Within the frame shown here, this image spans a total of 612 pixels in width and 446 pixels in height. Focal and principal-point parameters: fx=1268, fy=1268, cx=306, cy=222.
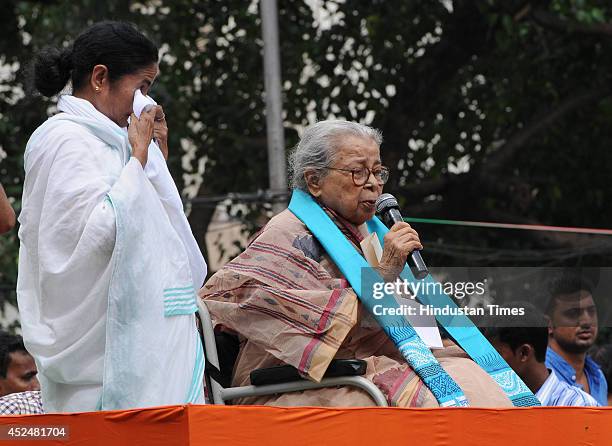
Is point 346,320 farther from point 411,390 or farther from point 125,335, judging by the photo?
point 125,335

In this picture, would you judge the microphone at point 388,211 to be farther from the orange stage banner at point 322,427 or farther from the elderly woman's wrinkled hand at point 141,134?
the elderly woman's wrinkled hand at point 141,134

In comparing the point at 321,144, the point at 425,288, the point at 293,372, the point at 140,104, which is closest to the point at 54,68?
the point at 140,104

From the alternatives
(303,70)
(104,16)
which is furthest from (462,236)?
(104,16)

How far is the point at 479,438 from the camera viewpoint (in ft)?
11.4

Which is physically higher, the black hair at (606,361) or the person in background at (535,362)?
the person in background at (535,362)

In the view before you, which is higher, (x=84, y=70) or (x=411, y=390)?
(x=84, y=70)

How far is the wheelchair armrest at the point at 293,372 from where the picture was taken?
3.77 m

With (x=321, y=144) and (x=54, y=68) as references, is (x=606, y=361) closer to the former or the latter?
(x=321, y=144)

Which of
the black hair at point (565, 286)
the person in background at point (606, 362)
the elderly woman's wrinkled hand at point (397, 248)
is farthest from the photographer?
the person in background at point (606, 362)

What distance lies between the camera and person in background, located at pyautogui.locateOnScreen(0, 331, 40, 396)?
544 cm

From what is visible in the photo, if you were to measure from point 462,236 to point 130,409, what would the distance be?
682 cm

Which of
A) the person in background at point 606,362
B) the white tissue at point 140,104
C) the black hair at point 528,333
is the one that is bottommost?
the person in background at point 606,362

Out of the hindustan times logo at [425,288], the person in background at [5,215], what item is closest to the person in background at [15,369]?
the hindustan times logo at [425,288]

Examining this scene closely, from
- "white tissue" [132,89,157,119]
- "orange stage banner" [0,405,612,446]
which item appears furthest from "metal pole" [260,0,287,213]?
"orange stage banner" [0,405,612,446]
